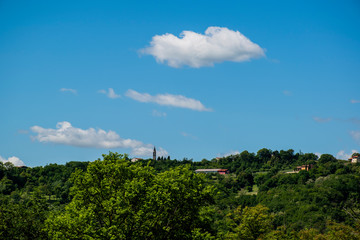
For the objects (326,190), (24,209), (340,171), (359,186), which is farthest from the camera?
(340,171)

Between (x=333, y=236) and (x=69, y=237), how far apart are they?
109ft

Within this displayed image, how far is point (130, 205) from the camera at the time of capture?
107ft

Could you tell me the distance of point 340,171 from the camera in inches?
6860

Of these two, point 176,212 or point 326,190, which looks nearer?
point 176,212

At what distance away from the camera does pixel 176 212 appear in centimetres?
3462

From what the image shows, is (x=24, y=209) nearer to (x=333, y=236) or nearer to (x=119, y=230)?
(x=119, y=230)

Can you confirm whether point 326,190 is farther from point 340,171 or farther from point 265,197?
point 340,171

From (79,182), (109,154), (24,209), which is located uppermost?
(109,154)

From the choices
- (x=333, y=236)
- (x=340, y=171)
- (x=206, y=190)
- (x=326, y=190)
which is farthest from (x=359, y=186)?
(x=206, y=190)

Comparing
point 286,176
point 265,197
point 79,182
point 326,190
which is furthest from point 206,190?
point 286,176

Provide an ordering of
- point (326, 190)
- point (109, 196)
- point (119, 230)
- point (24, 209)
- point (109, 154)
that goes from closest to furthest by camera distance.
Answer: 1. point (119, 230)
2. point (109, 196)
3. point (109, 154)
4. point (24, 209)
5. point (326, 190)

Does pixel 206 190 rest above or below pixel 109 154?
below

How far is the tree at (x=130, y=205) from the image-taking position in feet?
104

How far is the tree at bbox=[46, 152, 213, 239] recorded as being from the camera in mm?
31734
